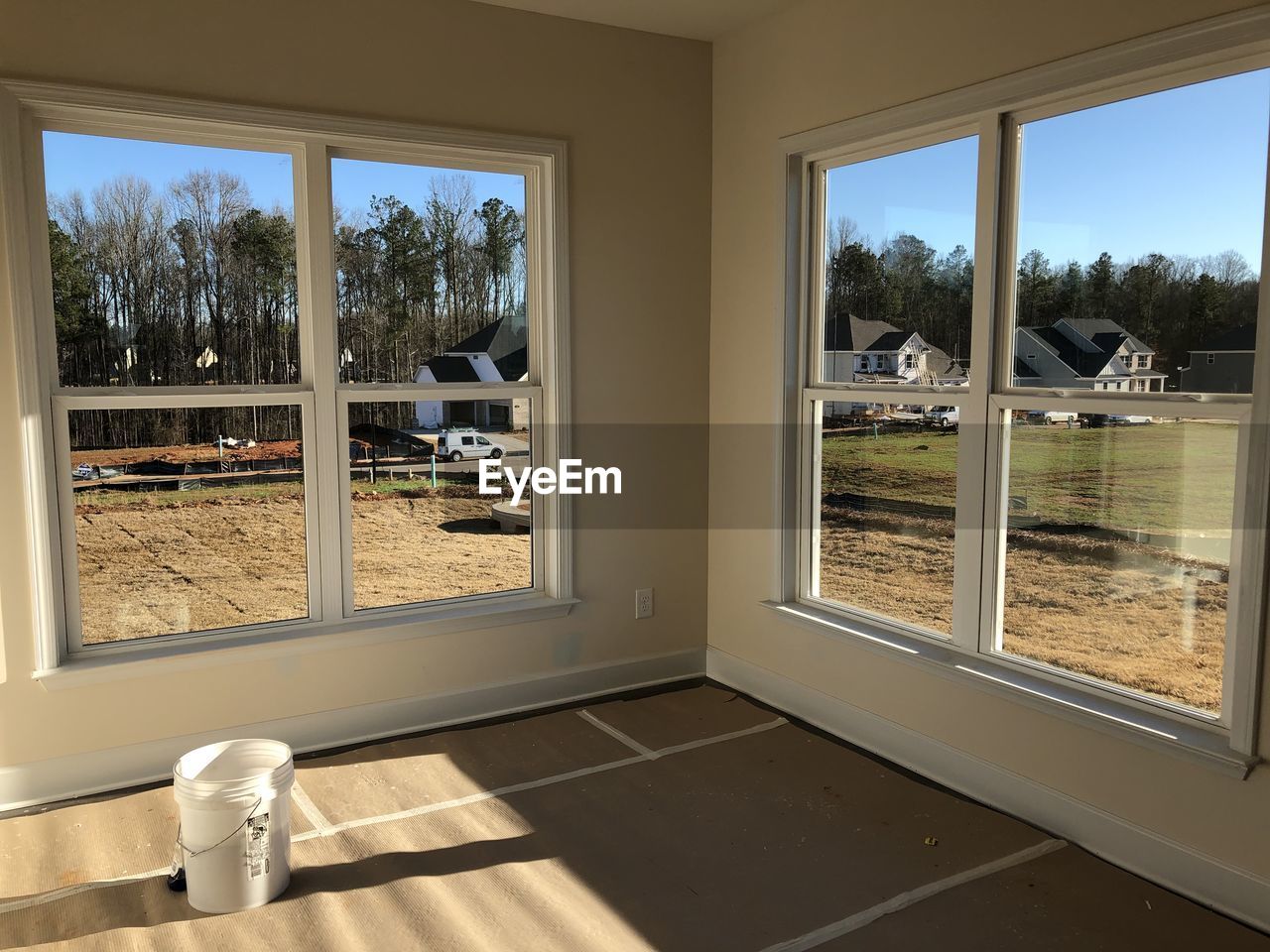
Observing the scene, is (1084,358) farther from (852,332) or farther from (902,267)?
(852,332)

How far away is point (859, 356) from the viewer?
374 centimetres

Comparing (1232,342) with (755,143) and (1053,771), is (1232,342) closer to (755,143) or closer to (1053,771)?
(1053,771)

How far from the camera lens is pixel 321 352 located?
364 cm

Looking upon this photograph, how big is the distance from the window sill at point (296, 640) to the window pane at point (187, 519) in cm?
7

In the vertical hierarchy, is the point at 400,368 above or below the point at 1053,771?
above

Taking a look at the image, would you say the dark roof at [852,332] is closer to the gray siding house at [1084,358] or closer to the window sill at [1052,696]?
the gray siding house at [1084,358]

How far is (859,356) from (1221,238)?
137cm

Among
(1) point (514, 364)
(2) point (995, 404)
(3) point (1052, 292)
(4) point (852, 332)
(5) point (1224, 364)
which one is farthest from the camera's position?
(1) point (514, 364)

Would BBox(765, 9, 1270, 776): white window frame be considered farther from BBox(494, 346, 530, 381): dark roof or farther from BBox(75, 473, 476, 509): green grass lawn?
BBox(75, 473, 476, 509): green grass lawn

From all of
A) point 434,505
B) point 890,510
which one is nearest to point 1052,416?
point 890,510

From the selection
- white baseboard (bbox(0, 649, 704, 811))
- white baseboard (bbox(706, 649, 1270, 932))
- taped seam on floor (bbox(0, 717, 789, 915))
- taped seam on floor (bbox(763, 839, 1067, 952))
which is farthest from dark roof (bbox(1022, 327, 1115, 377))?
white baseboard (bbox(0, 649, 704, 811))

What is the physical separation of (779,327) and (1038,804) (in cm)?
198

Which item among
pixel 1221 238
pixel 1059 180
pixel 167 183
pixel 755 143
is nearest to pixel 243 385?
pixel 167 183

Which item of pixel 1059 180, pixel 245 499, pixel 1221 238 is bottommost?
pixel 245 499
